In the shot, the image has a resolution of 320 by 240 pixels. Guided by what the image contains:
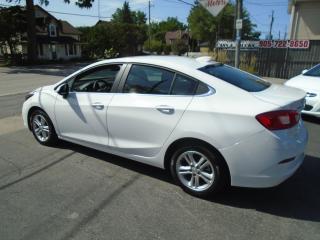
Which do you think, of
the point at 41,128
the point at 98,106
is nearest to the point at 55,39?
the point at 41,128

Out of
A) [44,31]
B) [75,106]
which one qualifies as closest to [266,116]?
[75,106]

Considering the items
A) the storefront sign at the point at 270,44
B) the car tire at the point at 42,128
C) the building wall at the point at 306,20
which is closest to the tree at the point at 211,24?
the building wall at the point at 306,20

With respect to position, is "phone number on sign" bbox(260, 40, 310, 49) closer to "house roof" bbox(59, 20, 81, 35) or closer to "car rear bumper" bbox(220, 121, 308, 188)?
"car rear bumper" bbox(220, 121, 308, 188)

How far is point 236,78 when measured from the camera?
4031 mm

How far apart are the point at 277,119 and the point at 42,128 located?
3847 mm

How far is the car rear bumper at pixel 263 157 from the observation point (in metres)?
3.29

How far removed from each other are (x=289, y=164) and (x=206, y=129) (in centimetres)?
94

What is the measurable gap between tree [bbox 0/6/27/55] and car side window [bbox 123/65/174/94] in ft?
103

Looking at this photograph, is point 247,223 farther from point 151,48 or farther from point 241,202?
point 151,48

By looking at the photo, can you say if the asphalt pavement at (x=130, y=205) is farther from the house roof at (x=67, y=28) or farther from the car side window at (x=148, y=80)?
the house roof at (x=67, y=28)

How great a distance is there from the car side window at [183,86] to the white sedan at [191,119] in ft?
0.04

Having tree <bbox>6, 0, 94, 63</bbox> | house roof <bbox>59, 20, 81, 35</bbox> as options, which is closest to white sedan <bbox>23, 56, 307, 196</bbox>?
tree <bbox>6, 0, 94, 63</bbox>

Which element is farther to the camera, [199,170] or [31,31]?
[31,31]

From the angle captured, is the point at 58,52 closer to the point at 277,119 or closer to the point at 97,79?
the point at 97,79
